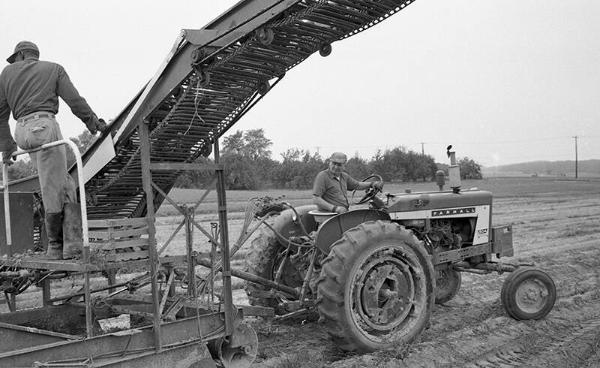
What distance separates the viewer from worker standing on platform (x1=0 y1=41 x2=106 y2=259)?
4457mm

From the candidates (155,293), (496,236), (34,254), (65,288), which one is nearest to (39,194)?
(34,254)

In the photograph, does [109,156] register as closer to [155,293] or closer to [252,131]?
[155,293]

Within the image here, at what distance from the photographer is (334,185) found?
7.42 metres

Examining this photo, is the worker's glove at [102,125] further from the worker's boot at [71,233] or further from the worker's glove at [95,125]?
the worker's boot at [71,233]

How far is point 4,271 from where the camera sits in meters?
5.12

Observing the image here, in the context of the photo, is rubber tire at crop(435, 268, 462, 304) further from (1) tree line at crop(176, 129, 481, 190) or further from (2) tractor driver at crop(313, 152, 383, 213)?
(1) tree line at crop(176, 129, 481, 190)

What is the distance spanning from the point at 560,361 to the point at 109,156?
14.3 ft

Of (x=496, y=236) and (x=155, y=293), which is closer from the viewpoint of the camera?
(x=155, y=293)

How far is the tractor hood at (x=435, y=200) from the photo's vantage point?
6.74 m

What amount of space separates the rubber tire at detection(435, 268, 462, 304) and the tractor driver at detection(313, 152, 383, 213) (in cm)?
162

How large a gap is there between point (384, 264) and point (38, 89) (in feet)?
11.5

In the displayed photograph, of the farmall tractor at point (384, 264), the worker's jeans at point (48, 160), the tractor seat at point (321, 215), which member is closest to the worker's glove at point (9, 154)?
the worker's jeans at point (48, 160)

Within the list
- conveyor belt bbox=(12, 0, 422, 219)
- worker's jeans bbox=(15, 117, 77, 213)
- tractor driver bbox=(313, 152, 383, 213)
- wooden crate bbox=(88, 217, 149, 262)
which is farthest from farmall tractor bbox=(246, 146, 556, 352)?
worker's jeans bbox=(15, 117, 77, 213)

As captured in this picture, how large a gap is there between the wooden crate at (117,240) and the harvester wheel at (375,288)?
70.7 inches
